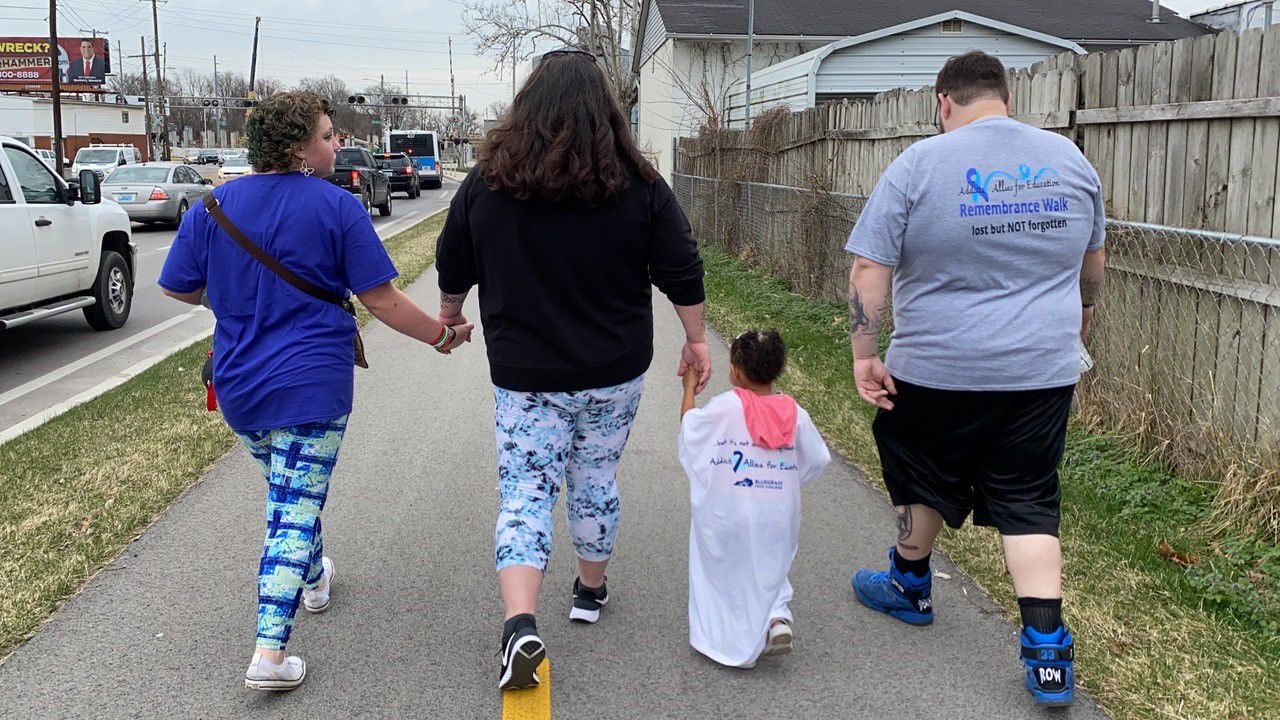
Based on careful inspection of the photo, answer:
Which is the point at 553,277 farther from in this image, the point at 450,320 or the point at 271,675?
the point at 271,675

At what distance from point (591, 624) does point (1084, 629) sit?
174 centimetres

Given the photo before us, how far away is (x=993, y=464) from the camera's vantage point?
340cm

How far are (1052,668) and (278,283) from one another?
263 centimetres

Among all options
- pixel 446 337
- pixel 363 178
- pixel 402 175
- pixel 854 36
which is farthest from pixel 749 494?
pixel 402 175

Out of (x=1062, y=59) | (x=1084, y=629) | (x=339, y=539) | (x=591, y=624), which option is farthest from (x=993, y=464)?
(x=1062, y=59)

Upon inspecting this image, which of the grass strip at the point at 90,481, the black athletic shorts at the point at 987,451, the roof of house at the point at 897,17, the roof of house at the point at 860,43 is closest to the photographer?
the black athletic shorts at the point at 987,451

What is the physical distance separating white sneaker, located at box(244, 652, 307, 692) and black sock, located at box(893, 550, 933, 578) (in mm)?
2104

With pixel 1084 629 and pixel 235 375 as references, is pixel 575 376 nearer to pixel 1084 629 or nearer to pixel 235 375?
pixel 235 375

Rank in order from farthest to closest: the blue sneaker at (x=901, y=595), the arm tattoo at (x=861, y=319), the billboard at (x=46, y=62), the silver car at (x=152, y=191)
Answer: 1. the billboard at (x=46, y=62)
2. the silver car at (x=152, y=191)
3. the blue sneaker at (x=901, y=595)
4. the arm tattoo at (x=861, y=319)

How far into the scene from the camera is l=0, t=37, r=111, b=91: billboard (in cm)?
8744

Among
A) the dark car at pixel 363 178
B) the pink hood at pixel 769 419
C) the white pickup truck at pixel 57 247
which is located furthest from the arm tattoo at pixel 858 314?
the dark car at pixel 363 178

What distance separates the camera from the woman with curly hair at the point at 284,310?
10.7ft

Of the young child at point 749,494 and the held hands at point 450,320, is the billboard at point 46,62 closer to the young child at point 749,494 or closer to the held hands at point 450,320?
the held hands at point 450,320

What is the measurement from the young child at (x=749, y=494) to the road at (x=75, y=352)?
533 cm
